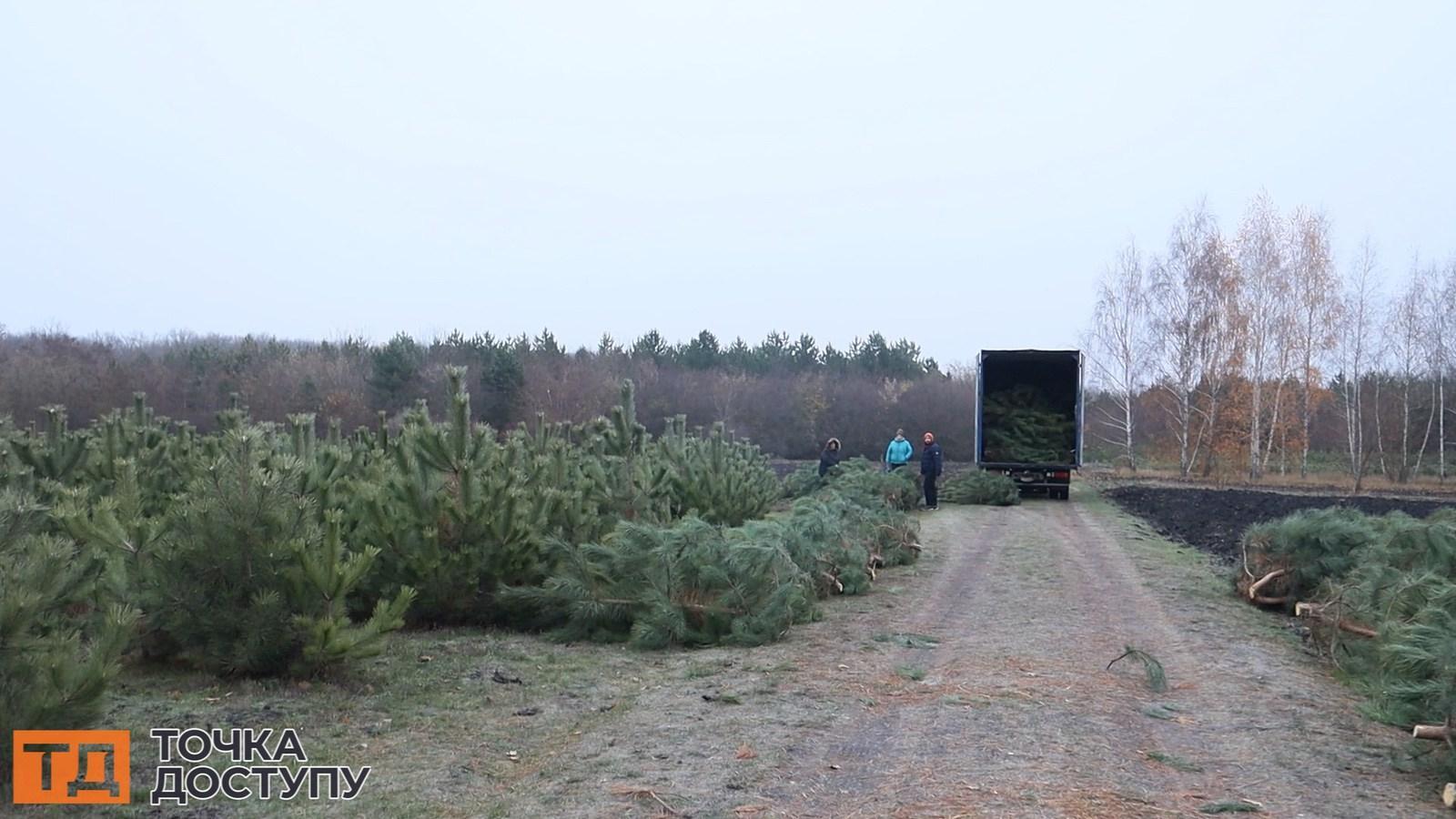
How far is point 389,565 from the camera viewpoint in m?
10.1

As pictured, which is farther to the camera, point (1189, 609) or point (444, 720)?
point (1189, 609)

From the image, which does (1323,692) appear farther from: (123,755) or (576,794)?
(123,755)

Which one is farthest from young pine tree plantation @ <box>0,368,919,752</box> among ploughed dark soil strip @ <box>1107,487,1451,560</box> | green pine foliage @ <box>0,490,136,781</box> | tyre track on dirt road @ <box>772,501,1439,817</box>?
ploughed dark soil strip @ <box>1107,487,1451,560</box>

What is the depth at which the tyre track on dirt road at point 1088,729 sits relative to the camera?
5762mm

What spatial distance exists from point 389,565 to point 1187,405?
141 ft

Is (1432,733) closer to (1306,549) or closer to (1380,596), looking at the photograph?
(1380,596)

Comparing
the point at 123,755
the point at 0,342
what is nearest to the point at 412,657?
the point at 123,755

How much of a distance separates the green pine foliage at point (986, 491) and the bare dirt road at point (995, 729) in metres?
15.3

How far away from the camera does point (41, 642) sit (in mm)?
5332

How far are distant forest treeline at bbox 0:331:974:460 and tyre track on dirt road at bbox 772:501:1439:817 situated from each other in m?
28.2

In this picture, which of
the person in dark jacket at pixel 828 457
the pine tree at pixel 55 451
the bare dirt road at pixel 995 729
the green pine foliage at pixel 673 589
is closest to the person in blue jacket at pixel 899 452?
the person in dark jacket at pixel 828 457

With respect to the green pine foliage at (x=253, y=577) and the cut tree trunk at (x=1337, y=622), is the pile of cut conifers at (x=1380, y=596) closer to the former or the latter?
the cut tree trunk at (x=1337, y=622)

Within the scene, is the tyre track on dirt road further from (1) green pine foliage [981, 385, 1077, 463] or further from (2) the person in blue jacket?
(1) green pine foliage [981, 385, 1077, 463]

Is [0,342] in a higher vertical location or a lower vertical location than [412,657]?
higher
